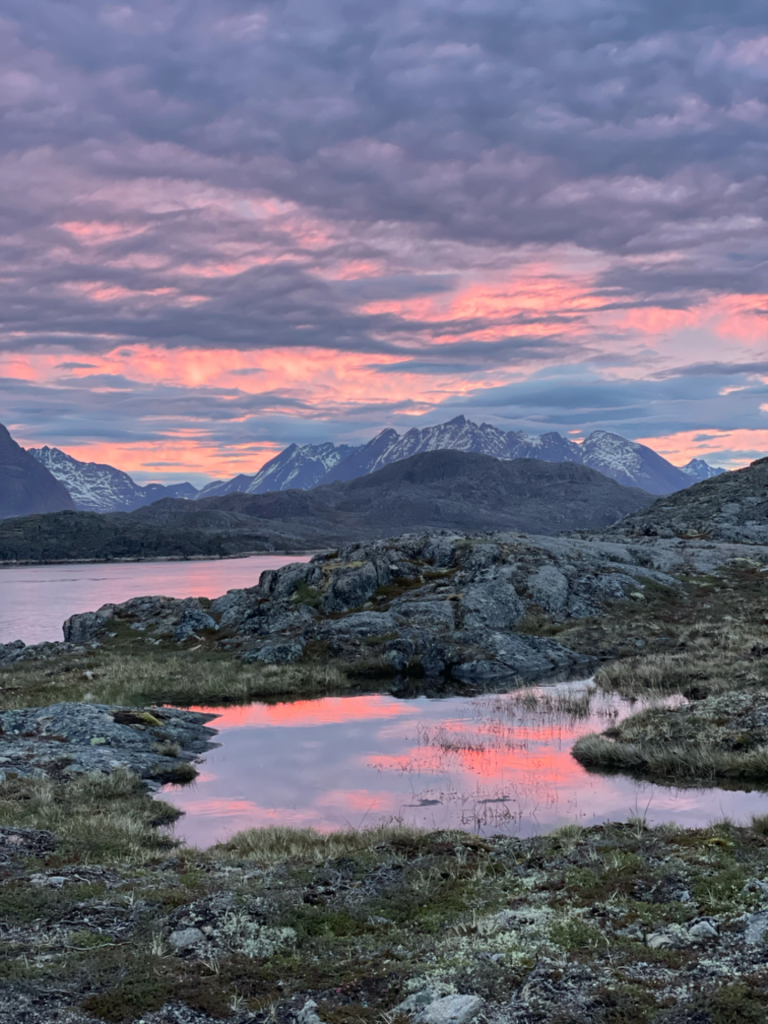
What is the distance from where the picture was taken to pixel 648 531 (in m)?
92.1

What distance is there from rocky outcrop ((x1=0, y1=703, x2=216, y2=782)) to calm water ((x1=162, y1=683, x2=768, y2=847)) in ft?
4.21

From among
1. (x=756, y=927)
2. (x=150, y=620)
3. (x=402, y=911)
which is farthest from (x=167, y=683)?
(x=756, y=927)

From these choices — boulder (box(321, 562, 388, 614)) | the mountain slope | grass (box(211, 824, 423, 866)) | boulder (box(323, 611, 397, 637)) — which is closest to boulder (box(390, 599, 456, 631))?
boulder (box(323, 611, 397, 637))

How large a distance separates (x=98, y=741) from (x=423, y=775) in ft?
41.0

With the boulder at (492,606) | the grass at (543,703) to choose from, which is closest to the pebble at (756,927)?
the grass at (543,703)

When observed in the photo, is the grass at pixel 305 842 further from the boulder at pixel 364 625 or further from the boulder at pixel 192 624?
the boulder at pixel 192 624

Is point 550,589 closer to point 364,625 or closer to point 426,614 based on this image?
point 426,614

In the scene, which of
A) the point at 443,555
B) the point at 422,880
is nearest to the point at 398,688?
the point at 443,555

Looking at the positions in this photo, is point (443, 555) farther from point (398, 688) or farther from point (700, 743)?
point (700, 743)

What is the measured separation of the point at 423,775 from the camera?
87.1 ft

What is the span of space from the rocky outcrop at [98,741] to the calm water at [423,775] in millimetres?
1285

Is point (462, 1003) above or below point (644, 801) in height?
above

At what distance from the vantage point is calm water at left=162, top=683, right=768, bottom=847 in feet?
71.1

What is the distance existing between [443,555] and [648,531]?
35788 millimetres
